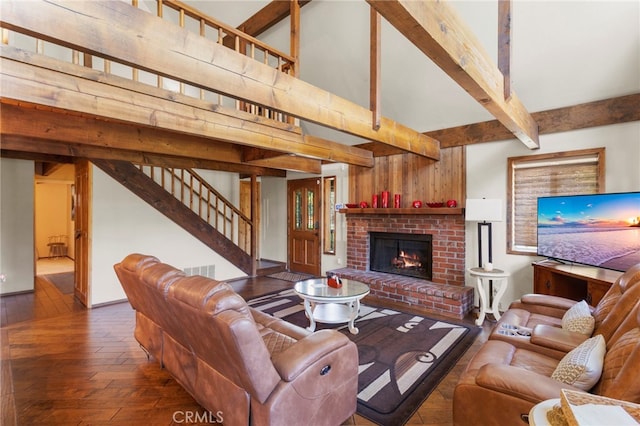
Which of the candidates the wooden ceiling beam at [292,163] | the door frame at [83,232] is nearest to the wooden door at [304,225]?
the wooden ceiling beam at [292,163]

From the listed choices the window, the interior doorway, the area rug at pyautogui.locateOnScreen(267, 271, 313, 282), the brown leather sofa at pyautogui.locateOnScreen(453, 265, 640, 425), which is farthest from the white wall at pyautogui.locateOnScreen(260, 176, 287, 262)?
the brown leather sofa at pyautogui.locateOnScreen(453, 265, 640, 425)

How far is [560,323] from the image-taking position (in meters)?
2.46

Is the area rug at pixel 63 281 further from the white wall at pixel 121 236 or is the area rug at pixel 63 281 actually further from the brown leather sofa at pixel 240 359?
the brown leather sofa at pixel 240 359

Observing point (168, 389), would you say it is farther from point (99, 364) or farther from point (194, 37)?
point (194, 37)

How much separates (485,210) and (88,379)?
4.38m

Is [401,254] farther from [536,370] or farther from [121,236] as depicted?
[121,236]

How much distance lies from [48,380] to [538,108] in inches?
226

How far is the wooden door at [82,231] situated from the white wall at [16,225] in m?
1.09

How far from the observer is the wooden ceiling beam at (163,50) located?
128cm

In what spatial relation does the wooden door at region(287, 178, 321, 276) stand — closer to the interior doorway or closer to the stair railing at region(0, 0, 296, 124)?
the stair railing at region(0, 0, 296, 124)

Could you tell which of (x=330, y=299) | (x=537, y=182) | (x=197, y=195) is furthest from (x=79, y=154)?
(x=537, y=182)

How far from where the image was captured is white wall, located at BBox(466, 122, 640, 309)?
320cm

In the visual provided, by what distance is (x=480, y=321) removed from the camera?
365 cm

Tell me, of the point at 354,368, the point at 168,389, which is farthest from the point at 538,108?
the point at 168,389
